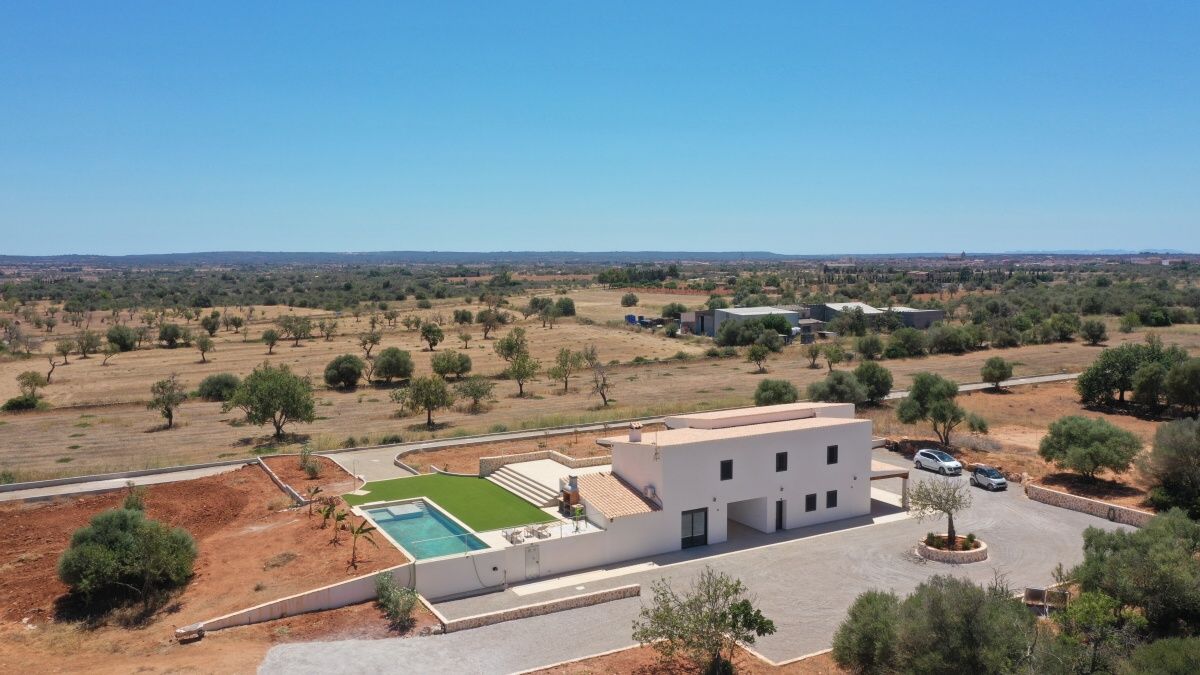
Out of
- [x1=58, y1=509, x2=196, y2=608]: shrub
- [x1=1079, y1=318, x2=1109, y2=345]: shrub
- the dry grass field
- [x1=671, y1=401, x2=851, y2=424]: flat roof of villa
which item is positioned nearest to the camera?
[x1=58, y1=509, x2=196, y2=608]: shrub

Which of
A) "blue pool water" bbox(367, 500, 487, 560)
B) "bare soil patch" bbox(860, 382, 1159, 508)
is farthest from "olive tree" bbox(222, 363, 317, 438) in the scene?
"bare soil patch" bbox(860, 382, 1159, 508)

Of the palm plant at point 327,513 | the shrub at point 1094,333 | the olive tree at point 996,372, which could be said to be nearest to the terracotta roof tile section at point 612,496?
the palm plant at point 327,513

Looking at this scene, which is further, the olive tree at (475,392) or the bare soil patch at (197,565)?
the olive tree at (475,392)

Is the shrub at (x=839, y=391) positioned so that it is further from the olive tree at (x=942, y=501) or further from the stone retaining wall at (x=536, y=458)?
the olive tree at (x=942, y=501)

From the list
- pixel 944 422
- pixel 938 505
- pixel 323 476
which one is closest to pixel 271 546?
pixel 323 476

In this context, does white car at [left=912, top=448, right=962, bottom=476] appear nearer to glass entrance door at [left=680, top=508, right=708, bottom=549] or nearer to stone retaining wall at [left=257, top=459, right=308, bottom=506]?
glass entrance door at [left=680, top=508, right=708, bottom=549]

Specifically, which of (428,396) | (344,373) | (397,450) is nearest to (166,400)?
(344,373)
